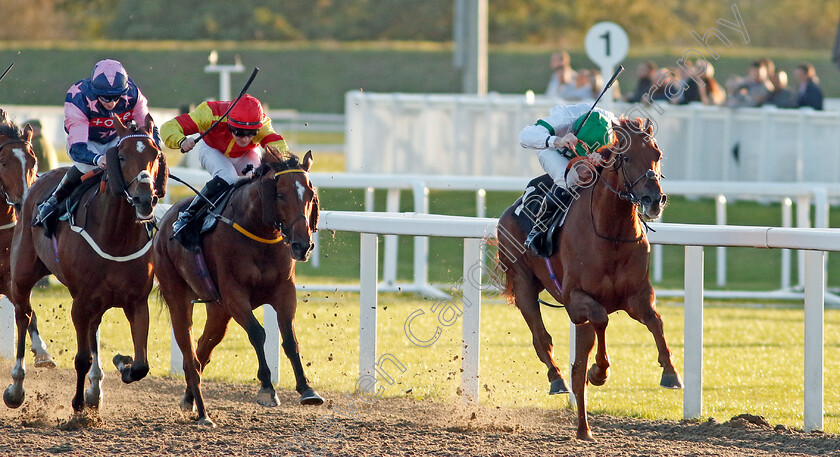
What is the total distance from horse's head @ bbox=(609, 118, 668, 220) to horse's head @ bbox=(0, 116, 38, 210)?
3.23 m

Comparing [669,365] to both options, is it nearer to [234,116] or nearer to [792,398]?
[792,398]

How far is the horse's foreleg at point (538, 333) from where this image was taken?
5.61 metres

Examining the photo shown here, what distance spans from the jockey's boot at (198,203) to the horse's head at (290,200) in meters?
0.48

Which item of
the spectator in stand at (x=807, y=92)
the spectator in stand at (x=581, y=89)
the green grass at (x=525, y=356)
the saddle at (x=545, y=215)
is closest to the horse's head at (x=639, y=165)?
the saddle at (x=545, y=215)

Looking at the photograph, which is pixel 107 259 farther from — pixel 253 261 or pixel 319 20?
pixel 319 20

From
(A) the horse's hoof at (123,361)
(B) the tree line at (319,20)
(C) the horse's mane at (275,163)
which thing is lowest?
(A) the horse's hoof at (123,361)

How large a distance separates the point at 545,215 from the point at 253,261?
4.39 feet

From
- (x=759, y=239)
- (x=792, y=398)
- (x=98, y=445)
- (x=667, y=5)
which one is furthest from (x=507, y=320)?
(x=667, y=5)

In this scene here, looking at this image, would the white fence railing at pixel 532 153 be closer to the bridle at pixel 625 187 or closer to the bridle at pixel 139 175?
the bridle at pixel 139 175

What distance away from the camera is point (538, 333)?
5836mm

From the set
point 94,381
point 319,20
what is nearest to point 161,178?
point 94,381

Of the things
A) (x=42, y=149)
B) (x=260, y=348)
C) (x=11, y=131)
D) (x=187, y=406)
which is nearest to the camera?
(x=260, y=348)

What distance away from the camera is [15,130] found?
6.97 meters

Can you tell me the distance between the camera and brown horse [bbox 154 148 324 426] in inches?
207
